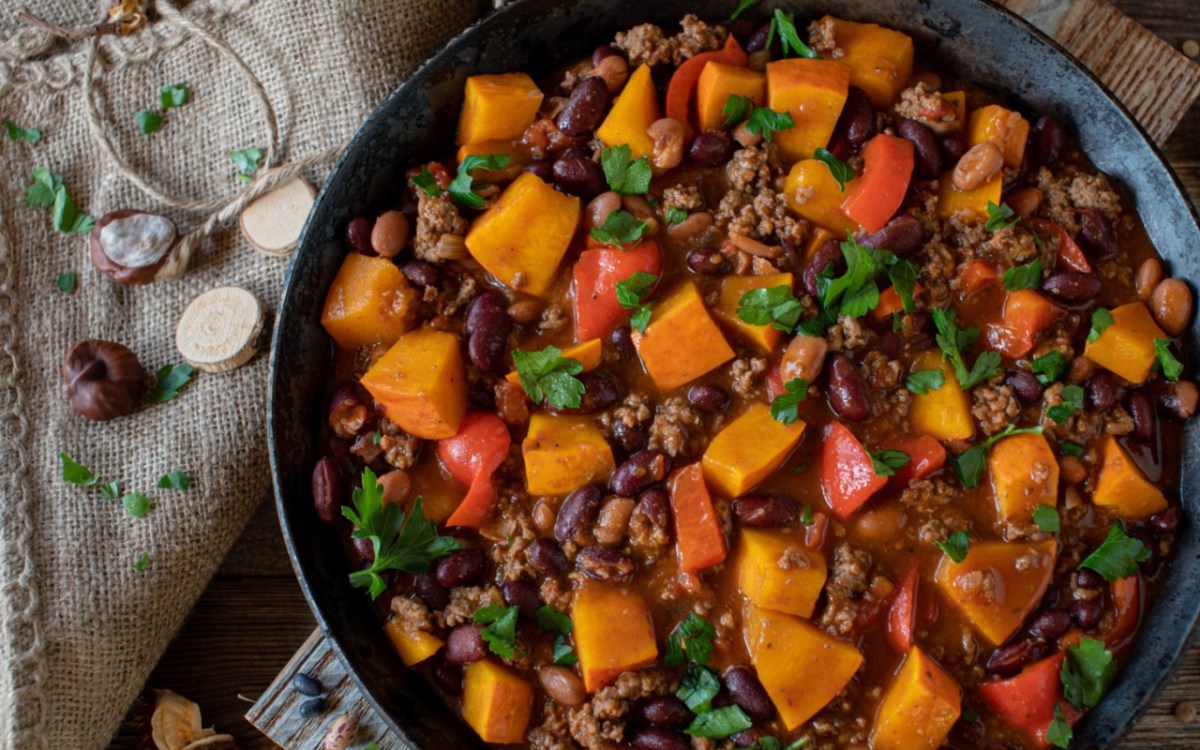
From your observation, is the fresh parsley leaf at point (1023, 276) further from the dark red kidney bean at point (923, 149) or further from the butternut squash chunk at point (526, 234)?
the butternut squash chunk at point (526, 234)

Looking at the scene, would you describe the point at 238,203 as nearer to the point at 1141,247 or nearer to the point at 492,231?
the point at 492,231

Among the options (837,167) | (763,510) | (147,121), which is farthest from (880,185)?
(147,121)

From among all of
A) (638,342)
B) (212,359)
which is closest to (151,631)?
(212,359)

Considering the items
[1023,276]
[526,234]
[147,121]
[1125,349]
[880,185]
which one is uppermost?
[880,185]

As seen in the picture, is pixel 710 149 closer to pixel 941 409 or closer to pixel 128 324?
pixel 941 409

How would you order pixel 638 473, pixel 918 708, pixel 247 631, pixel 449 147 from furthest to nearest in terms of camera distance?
pixel 247 631
pixel 449 147
pixel 638 473
pixel 918 708

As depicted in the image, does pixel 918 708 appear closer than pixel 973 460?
Yes
